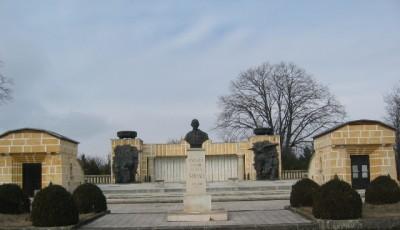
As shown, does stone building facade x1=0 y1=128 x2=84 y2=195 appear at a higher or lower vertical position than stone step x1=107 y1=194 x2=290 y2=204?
higher

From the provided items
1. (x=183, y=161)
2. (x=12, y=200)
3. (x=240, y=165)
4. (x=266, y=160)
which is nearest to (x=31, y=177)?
(x=12, y=200)

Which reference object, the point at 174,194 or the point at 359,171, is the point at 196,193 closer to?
the point at 359,171

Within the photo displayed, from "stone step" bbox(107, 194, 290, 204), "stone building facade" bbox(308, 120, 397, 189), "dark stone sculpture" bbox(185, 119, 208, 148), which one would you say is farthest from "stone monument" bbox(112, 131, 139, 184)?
"dark stone sculpture" bbox(185, 119, 208, 148)

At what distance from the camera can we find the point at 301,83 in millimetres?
46875

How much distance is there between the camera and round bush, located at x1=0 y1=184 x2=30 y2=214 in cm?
1541

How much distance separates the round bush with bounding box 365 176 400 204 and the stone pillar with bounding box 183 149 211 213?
465 centimetres

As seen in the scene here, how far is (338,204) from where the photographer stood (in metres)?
13.1

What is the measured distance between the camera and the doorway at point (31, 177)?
23.0 metres

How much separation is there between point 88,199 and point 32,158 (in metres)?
→ 6.98

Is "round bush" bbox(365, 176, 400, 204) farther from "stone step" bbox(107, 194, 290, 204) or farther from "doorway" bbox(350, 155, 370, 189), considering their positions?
"stone step" bbox(107, 194, 290, 204)

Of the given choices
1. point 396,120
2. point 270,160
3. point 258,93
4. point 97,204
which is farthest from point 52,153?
point 396,120

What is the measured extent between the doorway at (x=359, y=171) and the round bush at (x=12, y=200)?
1283cm

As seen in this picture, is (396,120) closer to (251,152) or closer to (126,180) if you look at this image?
(251,152)

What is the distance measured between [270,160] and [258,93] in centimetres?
1519
